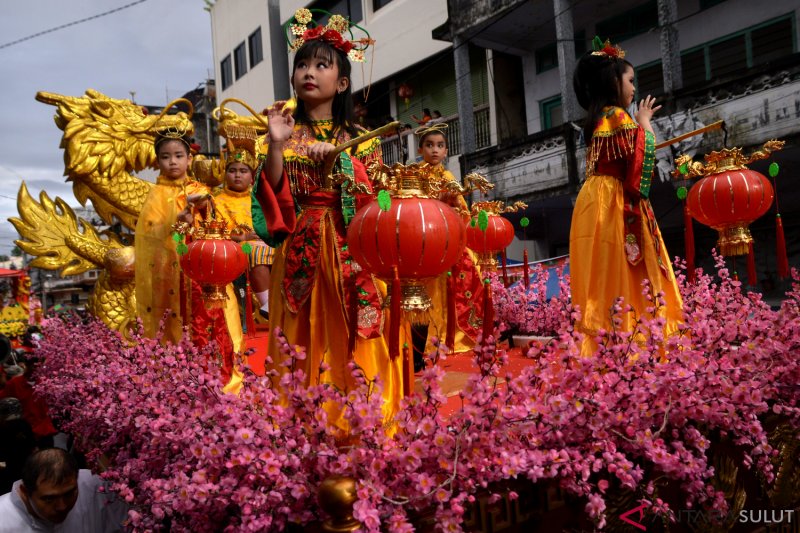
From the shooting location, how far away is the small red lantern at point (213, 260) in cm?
418

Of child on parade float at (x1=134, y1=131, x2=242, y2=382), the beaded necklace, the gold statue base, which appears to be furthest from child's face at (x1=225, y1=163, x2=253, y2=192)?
the gold statue base

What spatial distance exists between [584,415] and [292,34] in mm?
2169

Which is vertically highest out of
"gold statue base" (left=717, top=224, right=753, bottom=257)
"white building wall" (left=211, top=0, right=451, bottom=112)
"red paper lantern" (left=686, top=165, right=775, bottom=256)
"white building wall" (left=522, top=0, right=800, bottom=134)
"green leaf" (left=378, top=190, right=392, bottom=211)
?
"white building wall" (left=211, top=0, right=451, bottom=112)

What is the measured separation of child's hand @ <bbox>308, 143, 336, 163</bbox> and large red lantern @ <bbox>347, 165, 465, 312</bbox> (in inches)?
17.8

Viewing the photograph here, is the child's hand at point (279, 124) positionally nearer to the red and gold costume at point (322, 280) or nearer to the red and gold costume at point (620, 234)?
the red and gold costume at point (322, 280)

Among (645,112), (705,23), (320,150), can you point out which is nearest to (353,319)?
(320,150)

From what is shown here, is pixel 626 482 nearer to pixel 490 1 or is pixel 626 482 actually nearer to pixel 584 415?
pixel 584 415

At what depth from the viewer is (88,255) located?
6.71 m

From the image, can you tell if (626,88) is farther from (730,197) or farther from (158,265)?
(158,265)

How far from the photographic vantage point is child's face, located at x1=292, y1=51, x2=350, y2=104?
2703mm

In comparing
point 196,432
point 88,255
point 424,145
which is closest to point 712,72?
point 424,145

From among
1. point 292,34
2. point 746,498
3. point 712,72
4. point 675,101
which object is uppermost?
point 712,72

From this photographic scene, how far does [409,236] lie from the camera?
207cm

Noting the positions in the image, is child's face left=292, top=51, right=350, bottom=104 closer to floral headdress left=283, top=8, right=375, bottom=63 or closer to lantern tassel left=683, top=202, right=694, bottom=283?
floral headdress left=283, top=8, right=375, bottom=63
